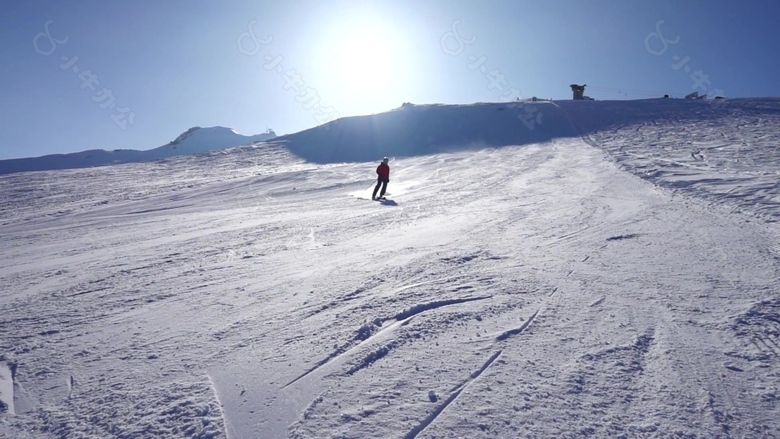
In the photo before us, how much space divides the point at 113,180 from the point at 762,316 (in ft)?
73.4

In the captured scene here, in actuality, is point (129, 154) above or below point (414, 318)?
above

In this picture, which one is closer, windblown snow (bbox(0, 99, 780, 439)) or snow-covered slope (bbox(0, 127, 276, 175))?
windblown snow (bbox(0, 99, 780, 439))

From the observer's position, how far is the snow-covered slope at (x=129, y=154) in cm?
2961

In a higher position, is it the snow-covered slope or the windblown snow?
the snow-covered slope

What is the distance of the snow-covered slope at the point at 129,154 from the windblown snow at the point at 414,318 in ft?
72.9

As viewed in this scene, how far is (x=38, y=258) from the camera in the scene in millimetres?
7742

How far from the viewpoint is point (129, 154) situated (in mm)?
42062

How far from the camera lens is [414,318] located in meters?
4.28

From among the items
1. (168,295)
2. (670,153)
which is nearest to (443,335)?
(168,295)

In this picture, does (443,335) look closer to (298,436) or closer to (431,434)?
(431,434)

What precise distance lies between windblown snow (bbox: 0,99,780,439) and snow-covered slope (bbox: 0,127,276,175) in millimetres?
22218

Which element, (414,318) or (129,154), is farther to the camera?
(129,154)

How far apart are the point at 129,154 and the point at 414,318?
150 ft

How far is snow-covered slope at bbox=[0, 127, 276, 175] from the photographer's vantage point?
29.6 metres
